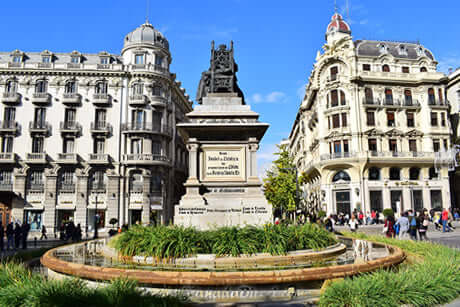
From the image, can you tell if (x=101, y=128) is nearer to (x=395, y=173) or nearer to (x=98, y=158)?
(x=98, y=158)

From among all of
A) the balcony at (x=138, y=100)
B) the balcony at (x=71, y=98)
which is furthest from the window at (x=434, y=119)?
the balcony at (x=71, y=98)

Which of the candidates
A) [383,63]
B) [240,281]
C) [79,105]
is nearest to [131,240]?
[240,281]

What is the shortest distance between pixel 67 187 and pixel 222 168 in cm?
3491

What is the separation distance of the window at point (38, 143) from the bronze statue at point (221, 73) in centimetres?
3539

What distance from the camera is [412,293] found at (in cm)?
544

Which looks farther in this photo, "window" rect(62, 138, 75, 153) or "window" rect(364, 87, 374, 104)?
"window" rect(364, 87, 374, 104)

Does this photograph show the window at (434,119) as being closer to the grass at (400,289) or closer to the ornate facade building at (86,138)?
the ornate facade building at (86,138)

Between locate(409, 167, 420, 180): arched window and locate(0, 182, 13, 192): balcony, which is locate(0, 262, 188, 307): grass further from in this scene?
locate(409, 167, 420, 180): arched window

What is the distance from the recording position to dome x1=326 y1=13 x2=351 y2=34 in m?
Answer: 50.3

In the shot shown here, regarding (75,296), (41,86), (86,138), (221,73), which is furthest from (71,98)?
(75,296)

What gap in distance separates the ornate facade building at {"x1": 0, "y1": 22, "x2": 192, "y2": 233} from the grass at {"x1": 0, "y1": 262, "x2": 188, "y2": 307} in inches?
1382

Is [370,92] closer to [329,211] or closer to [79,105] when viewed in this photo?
[329,211]

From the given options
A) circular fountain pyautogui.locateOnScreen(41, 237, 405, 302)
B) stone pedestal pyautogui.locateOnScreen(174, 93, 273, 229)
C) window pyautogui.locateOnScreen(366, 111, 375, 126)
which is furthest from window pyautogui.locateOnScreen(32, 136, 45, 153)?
window pyautogui.locateOnScreen(366, 111, 375, 126)

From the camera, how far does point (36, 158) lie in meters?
40.8
